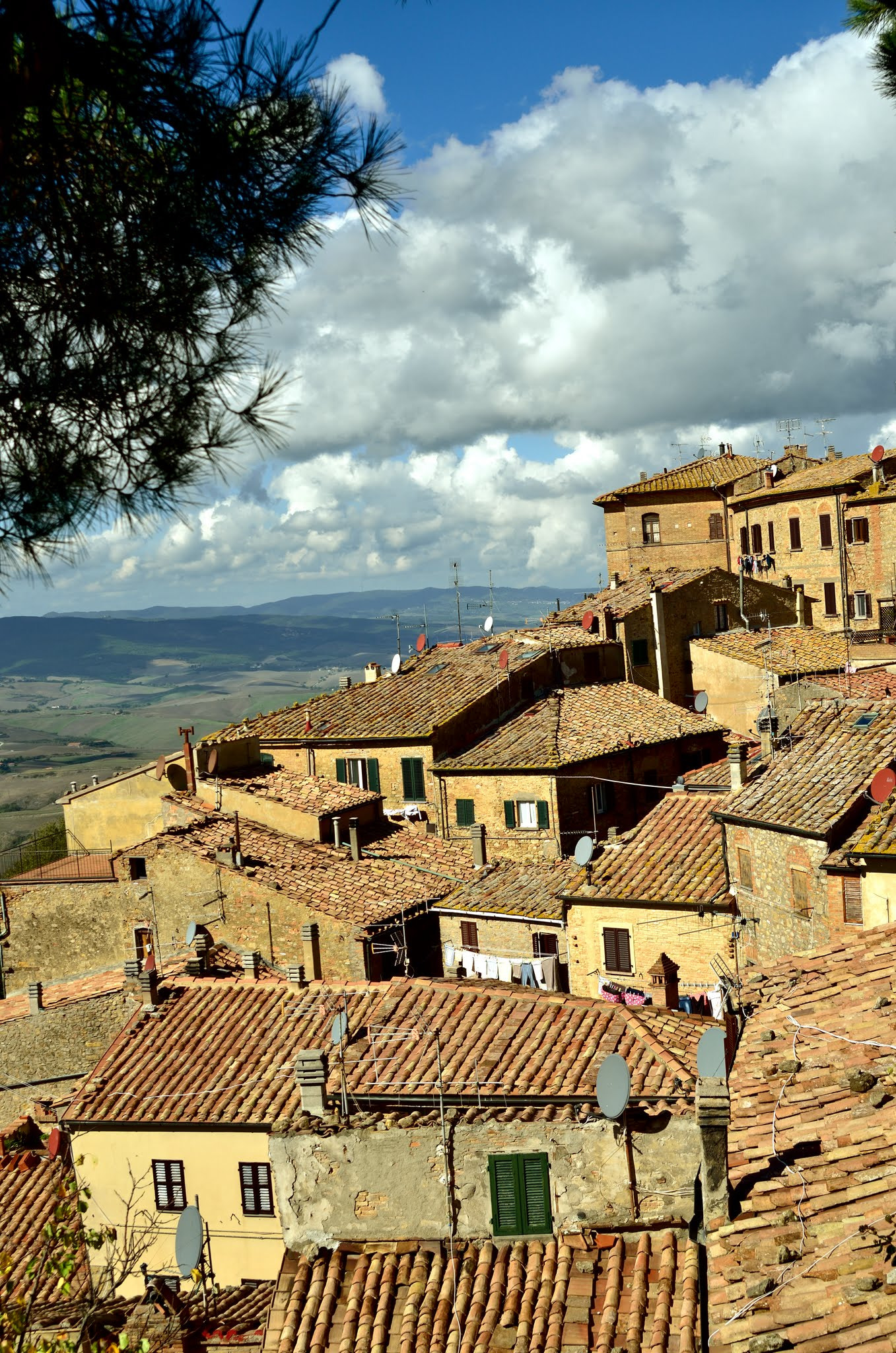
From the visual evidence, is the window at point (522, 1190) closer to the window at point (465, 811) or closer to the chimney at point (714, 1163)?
the chimney at point (714, 1163)

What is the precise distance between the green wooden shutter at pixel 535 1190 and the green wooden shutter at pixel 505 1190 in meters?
0.08

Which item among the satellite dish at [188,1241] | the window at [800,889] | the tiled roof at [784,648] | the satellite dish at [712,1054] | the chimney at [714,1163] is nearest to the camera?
the chimney at [714,1163]

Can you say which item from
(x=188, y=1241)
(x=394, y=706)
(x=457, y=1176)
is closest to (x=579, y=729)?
(x=394, y=706)

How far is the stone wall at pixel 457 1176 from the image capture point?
540 inches

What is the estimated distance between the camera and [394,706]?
4088 cm

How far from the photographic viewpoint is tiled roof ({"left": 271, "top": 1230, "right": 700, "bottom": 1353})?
1228cm

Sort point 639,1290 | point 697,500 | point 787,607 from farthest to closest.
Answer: point 697,500, point 787,607, point 639,1290

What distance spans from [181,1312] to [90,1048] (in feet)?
44.6

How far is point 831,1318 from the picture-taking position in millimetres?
7645

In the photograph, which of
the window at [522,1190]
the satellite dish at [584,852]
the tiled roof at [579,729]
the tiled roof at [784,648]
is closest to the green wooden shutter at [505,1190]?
the window at [522,1190]

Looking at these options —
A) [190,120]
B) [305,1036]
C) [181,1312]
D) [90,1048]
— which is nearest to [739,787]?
[305,1036]

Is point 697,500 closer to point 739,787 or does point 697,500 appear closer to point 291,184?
point 739,787

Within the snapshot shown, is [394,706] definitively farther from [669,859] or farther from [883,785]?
[883,785]

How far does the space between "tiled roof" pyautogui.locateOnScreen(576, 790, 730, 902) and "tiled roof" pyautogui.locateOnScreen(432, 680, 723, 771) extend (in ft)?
18.9
